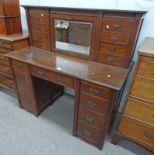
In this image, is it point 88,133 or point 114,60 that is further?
point 88,133

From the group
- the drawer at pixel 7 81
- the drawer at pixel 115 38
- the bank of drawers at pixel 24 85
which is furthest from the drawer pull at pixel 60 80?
the drawer at pixel 7 81

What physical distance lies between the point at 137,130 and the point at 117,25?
1.02 m

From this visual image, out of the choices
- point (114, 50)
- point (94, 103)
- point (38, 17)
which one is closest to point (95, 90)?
point (94, 103)

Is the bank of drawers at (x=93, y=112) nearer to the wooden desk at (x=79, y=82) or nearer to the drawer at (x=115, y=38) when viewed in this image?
the wooden desk at (x=79, y=82)

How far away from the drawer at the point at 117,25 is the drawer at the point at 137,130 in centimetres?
84

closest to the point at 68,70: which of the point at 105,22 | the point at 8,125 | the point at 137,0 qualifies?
the point at 105,22

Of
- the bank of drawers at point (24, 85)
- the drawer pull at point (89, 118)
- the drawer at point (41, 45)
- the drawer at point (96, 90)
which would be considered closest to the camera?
the drawer at point (96, 90)

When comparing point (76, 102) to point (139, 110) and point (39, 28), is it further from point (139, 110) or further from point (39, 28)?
point (39, 28)

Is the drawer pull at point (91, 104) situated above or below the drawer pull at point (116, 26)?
below

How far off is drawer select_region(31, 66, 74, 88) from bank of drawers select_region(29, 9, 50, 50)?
0.42 meters

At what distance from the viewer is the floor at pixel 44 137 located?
1517mm

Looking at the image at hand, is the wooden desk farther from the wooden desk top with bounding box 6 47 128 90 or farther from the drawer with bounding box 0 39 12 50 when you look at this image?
the drawer with bounding box 0 39 12 50

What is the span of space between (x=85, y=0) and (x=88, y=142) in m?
1.65

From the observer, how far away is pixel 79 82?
128 centimetres
